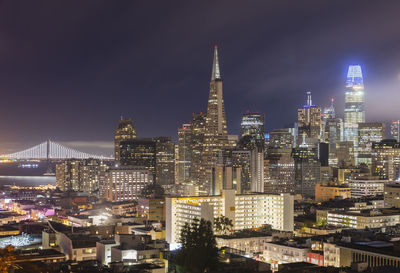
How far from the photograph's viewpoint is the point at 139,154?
134 meters

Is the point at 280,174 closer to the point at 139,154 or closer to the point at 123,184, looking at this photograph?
the point at 123,184

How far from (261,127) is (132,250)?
386 ft

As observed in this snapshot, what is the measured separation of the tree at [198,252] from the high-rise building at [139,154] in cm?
10231

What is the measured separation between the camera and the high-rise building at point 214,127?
119 metres

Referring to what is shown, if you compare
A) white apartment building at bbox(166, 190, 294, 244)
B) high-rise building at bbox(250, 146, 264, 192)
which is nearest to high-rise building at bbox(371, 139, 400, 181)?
high-rise building at bbox(250, 146, 264, 192)

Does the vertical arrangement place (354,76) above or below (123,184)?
above

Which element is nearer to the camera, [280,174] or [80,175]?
[280,174]

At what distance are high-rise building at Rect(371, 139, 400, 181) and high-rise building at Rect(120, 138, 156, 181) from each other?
4925 centimetres

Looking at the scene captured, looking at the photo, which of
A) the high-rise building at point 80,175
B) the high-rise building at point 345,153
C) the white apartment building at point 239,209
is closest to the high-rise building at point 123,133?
the high-rise building at point 80,175

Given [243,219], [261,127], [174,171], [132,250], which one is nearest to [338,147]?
[261,127]

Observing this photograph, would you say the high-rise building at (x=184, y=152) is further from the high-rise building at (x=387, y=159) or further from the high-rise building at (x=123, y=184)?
the high-rise building at (x=387, y=159)

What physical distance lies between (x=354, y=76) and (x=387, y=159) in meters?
62.0

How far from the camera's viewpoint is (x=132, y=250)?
113 feet

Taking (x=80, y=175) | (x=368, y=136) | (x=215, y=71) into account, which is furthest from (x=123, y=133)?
(x=368, y=136)
